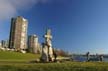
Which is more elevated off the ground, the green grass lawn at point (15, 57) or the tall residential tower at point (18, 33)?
the tall residential tower at point (18, 33)

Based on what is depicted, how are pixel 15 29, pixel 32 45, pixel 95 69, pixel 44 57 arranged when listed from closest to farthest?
pixel 95 69
pixel 44 57
pixel 15 29
pixel 32 45

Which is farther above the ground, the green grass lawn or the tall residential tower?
the tall residential tower

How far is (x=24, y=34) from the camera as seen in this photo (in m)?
187

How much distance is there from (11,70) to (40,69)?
2.73 m

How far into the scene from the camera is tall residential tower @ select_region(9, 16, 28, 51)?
180762 mm

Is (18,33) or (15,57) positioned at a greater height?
(18,33)

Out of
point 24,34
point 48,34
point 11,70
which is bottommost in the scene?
point 11,70

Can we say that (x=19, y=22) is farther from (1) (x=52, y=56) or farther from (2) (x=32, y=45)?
(1) (x=52, y=56)

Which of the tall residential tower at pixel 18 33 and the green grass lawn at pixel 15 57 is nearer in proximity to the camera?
the green grass lawn at pixel 15 57

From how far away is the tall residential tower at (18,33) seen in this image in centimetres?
18076

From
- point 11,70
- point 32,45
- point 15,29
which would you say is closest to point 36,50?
point 32,45

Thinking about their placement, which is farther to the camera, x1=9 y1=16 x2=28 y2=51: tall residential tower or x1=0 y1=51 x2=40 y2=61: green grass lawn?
x1=9 y1=16 x2=28 y2=51: tall residential tower

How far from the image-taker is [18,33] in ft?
596

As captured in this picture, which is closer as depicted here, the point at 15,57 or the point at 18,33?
the point at 15,57
